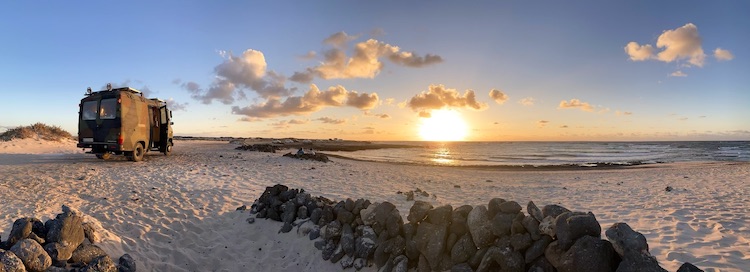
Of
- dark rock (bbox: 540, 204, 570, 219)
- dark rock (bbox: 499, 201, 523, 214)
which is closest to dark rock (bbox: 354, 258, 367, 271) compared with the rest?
dark rock (bbox: 499, 201, 523, 214)

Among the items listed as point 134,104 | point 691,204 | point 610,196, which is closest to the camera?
point 691,204

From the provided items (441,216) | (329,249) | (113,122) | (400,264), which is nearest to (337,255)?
(329,249)

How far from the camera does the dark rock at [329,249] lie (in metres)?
6.32

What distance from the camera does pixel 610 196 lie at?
42.0 feet

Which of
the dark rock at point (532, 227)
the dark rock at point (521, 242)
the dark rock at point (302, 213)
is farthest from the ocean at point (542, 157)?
the dark rock at point (521, 242)

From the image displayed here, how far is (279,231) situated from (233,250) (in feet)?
3.16

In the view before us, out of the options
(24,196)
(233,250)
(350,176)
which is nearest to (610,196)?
(350,176)

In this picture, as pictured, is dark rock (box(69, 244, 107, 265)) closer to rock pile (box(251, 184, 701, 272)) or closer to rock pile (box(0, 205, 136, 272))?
rock pile (box(0, 205, 136, 272))

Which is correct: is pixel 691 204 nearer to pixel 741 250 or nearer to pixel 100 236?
pixel 741 250

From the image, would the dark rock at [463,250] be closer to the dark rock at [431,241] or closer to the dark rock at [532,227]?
the dark rock at [431,241]

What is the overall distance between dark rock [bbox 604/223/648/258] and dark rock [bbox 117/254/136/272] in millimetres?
6550

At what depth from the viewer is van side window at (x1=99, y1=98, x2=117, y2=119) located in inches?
622

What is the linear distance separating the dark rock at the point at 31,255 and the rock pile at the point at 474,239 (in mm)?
3675

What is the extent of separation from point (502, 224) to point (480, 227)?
0.96 ft
